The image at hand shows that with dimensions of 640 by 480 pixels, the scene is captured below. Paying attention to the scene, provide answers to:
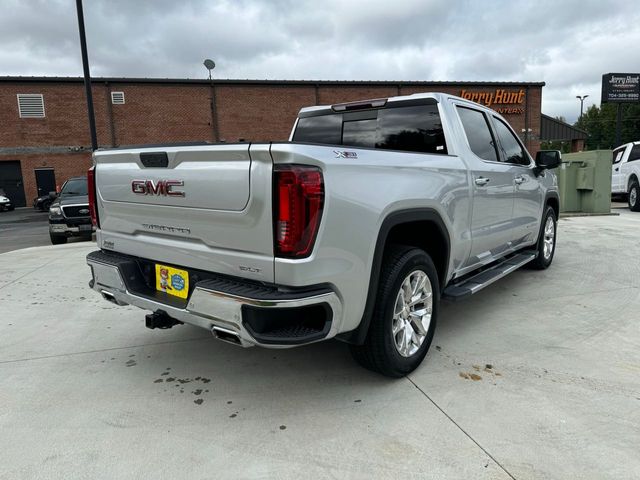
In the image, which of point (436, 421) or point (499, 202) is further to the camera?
point (499, 202)

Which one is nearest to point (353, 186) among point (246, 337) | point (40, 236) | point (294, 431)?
point (246, 337)

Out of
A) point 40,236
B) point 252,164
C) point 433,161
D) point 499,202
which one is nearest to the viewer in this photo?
point 252,164

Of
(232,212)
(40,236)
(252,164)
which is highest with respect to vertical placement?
(252,164)

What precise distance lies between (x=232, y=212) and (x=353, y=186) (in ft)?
2.14

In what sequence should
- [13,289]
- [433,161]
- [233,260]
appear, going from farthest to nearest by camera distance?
1. [13,289]
2. [433,161]
3. [233,260]

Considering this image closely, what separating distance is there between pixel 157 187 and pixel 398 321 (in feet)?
5.65

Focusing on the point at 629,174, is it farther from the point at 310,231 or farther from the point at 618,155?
the point at 310,231

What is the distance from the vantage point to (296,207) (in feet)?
7.28

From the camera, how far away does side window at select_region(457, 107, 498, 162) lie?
12.9 feet

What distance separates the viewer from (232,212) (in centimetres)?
237

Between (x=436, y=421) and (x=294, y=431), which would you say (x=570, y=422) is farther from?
(x=294, y=431)

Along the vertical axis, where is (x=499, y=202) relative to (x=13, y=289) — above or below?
above

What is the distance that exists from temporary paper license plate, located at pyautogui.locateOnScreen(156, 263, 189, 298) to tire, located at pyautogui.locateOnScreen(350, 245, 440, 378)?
1124 millimetres

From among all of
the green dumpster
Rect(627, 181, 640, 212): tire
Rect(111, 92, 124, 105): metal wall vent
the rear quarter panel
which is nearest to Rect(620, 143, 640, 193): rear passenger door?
Rect(627, 181, 640, 212): tire
